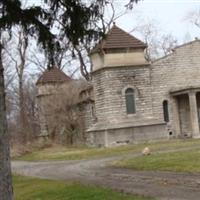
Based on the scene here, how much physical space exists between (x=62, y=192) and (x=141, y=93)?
32.2 m

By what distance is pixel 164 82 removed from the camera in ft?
163

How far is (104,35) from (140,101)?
119 ft

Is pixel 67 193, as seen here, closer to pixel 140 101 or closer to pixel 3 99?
pixel 3 99

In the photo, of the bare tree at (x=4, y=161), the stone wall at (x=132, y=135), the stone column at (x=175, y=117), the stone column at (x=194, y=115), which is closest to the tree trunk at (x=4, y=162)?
the bare tree at (x=4, y=161)

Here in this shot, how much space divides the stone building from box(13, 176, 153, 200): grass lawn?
1030 inches

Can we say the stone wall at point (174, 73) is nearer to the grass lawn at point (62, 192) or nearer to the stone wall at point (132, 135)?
the stone wall at point (132, 135)

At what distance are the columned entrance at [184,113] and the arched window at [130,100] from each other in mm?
3732

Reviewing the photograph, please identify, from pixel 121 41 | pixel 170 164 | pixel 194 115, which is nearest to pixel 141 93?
pixel 121 41

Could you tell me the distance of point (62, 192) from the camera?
16.5 metres

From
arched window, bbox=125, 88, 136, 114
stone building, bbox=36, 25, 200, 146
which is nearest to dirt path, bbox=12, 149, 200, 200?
stone building, bbox=36, 25, 200, 146

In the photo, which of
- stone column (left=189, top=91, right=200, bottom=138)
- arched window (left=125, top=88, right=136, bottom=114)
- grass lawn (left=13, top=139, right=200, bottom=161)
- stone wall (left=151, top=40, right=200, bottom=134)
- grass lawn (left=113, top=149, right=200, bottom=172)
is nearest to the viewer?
grass lawn (left=113, top=149, right=200, bottom=172)

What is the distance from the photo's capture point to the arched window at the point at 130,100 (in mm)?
47719

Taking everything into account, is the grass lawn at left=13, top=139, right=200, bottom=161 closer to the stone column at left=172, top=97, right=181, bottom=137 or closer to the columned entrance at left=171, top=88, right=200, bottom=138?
the columned entrance at left=171, top=88, right=200, bottom=138

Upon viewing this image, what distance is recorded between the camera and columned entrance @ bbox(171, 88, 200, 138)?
4847 cm
